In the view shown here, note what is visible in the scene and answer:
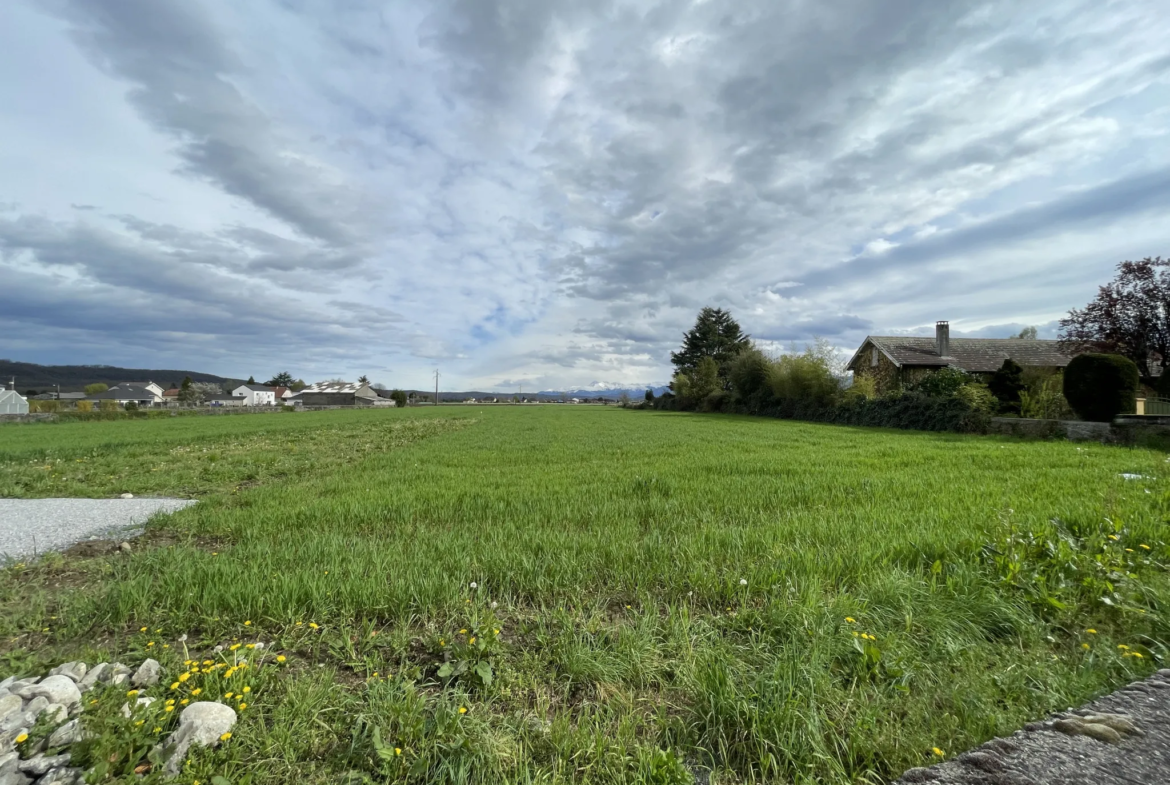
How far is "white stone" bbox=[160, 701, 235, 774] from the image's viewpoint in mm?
1925

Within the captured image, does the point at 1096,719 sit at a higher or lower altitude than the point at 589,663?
higher

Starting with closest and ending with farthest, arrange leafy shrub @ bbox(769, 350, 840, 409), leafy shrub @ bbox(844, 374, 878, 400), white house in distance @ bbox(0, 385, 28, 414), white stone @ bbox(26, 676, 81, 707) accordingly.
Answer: white stone @ bbox(26, 676, 81, 707) → leafy shrub @ bbox(844, 374, 878, 400) → leafy shrub @ bbox(769, 350, 840, 409) → white house in distance @ bbox(0, 385, 28, 414)

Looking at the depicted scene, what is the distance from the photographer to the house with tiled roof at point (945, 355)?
31.4m

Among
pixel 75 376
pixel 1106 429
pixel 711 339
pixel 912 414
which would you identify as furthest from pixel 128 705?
pixel 75 376

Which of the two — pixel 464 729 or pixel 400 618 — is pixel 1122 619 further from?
pixel 400 618

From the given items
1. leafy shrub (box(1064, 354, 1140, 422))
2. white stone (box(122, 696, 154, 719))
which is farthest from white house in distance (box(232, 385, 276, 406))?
leafy shrub (box(1064, 354, 1140, 422))

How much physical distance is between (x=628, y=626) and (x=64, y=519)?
796cm

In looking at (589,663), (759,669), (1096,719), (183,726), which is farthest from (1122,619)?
(183,726)

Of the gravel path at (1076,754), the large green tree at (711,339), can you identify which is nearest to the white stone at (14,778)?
the gravel path at (1076,754)

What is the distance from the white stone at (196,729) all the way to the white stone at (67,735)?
1.18 feet

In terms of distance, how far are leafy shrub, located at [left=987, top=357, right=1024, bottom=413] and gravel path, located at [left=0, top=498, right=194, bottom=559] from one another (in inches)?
1081

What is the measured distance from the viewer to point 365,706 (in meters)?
2.28

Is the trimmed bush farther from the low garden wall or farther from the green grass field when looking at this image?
the green grass field

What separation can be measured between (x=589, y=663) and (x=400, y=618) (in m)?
1.35
